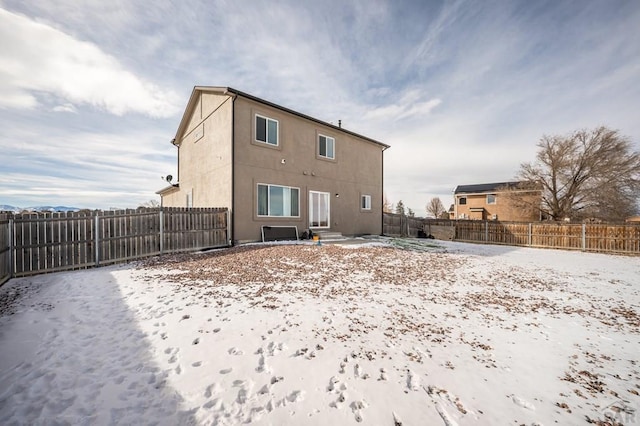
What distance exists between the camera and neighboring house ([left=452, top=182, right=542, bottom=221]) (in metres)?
24.0

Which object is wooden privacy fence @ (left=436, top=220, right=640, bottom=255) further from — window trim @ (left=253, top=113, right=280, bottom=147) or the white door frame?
window trim @ (left=253, top=113, right=280, bottom=147)

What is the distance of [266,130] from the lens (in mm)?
11258

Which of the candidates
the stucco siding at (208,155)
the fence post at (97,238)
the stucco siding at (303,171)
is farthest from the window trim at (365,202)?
the fence post at (97,238)

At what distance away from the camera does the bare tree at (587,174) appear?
57.5 feet

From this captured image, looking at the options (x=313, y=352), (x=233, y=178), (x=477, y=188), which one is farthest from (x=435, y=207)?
(x=313, y=352)

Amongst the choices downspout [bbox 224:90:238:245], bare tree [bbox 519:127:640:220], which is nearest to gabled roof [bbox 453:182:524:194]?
bare tree [bbox 519:127:640:220]

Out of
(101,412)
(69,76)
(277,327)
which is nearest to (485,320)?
(277,327)

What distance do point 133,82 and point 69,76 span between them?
192 cm

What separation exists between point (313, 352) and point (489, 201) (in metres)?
36.5

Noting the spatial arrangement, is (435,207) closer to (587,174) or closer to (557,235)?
(587,174)

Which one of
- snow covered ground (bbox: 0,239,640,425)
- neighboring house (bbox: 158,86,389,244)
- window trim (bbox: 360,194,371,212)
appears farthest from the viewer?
window trim (bbox: 360,194,371,212)

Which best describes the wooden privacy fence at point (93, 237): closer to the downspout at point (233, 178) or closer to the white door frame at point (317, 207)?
the downspout at point (233, 178)

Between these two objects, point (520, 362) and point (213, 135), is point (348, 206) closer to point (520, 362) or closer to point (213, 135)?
Answer: point (213, 135)

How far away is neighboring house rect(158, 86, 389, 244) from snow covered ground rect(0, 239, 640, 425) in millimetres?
5787
